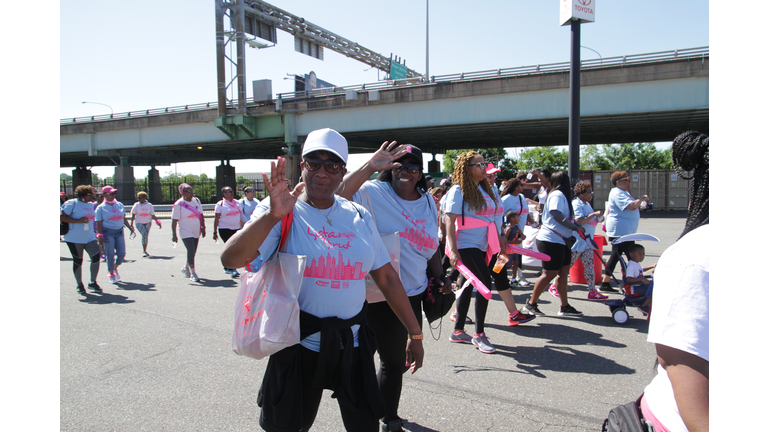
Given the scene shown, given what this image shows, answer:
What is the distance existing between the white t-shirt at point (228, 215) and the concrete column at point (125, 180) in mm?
34950

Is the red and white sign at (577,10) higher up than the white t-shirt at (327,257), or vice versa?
the red and white sign at (577,10)

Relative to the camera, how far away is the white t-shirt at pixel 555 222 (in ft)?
18.7

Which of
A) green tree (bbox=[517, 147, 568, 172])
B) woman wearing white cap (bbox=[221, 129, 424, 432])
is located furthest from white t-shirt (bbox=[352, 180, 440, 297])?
green tree (bbox=[517, 147, 568, 172])

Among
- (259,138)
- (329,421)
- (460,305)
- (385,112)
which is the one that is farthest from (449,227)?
(259,138)

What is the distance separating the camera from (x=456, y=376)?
4055 mm

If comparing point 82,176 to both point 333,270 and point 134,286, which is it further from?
point 333,270

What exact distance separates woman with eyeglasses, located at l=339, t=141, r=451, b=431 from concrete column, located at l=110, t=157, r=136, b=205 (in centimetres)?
4222

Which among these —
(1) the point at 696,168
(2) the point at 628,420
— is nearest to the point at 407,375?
(2) the point at 628,420

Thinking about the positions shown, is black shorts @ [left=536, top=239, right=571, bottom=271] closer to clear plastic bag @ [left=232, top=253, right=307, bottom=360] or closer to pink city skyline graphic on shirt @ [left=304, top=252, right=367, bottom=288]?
pink city skyline graphic on shirt @ [left=304, top=252, right=367, bottom=288]

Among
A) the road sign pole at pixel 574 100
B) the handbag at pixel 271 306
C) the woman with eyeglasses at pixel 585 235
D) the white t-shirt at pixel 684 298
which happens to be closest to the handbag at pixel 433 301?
the handbag at pixel 271 306

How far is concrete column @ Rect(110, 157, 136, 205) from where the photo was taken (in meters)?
39.8

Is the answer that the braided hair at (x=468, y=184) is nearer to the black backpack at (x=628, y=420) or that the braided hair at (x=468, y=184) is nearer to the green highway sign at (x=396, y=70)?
the black backpack at (x=628, y=420)

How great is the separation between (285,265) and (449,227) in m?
2.66

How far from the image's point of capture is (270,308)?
2.01 metres
